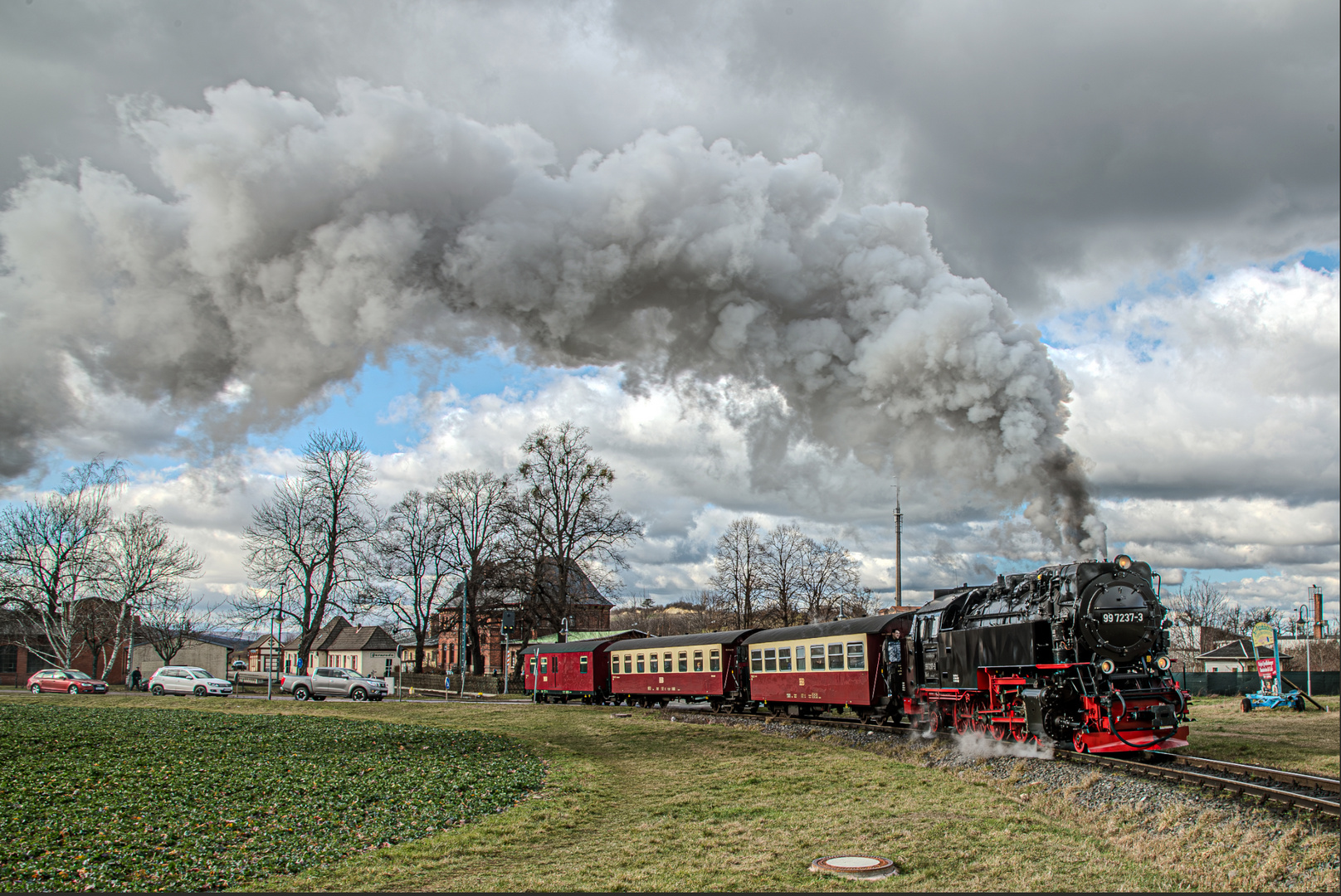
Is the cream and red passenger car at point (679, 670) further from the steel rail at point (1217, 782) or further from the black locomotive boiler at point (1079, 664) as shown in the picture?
the steel rail at point (1217, 782)

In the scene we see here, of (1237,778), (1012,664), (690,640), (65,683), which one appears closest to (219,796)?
(1012,664)

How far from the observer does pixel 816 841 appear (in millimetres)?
8766

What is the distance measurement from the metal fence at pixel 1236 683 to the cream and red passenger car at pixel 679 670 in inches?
986

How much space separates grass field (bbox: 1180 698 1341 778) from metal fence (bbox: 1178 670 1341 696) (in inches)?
592

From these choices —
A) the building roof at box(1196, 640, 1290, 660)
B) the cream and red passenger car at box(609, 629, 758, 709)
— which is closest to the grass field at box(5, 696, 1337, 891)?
the cream and red passenger car at box(609, 629, 758, 709)

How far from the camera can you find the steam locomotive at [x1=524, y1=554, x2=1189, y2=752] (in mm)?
A: 13281

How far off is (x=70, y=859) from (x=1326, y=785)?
13.8 m

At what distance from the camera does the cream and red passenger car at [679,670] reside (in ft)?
84.3

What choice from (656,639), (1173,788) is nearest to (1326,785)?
(1173,788)

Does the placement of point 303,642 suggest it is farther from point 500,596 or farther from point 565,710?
point 565,710

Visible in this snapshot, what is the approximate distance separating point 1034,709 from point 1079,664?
3.73ft

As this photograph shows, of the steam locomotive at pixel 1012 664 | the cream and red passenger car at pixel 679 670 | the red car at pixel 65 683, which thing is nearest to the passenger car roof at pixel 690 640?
the cream and red passenger car at pixel 679 670

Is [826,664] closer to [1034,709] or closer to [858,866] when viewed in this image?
[1034,709]

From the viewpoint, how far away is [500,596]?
49.4m
